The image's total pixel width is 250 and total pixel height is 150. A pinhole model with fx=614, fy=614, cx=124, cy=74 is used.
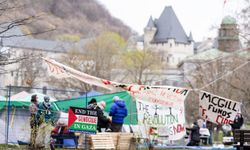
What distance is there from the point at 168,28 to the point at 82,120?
495 ft

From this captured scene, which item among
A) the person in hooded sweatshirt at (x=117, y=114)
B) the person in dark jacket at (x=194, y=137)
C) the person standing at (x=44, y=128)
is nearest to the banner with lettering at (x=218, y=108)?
the person in hooded sweatshirt at (x=117, y=114)

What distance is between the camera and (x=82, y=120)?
1702 cm

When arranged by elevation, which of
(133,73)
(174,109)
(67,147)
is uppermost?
(133,73)

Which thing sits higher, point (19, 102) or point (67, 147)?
point (19, 102)

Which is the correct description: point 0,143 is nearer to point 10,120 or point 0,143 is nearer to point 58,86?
point 10,120

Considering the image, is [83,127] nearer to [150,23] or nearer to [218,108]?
[218,108]

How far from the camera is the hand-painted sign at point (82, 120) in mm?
16828

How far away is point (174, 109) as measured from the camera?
1970 cm

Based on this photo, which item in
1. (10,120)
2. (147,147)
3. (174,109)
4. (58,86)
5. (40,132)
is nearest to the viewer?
(40,132)

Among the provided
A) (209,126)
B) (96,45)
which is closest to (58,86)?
(96,45)

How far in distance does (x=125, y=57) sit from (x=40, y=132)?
73113mm

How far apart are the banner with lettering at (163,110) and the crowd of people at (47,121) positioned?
0.89m

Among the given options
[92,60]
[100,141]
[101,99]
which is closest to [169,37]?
[92,60]

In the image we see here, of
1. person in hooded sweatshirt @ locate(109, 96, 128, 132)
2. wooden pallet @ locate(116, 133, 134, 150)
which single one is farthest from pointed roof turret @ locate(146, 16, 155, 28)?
wooden pallet @ locate(116, 133, 134, 150)
